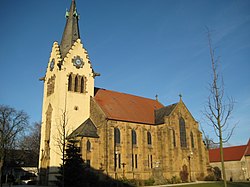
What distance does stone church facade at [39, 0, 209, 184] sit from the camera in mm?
33719

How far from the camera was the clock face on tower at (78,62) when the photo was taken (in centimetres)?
3784

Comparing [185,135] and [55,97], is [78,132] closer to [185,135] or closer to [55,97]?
[55,97]

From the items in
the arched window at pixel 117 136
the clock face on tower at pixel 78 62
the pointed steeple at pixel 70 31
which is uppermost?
the pointed steeple at pixel 70 31

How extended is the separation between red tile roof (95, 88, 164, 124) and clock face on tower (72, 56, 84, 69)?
16.8 ft

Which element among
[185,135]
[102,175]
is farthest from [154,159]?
[102,175]

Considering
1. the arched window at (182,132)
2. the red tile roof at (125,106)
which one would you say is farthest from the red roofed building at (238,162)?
the red tile roof at (125,106)

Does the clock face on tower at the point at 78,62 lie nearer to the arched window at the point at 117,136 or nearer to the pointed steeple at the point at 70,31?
the pointed steeple at the point at 70,31

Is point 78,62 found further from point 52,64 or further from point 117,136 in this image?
point 117,136

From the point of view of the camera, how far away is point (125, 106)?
41.1m

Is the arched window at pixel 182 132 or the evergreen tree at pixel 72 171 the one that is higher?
the arched window at pixel 182 132

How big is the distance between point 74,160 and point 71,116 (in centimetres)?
1103

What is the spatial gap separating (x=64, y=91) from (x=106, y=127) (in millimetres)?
7539

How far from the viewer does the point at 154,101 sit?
1940 inches

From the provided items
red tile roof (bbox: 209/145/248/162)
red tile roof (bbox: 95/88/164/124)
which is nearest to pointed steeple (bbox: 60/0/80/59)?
red tile roof (bbox: 95/88/164/124)
